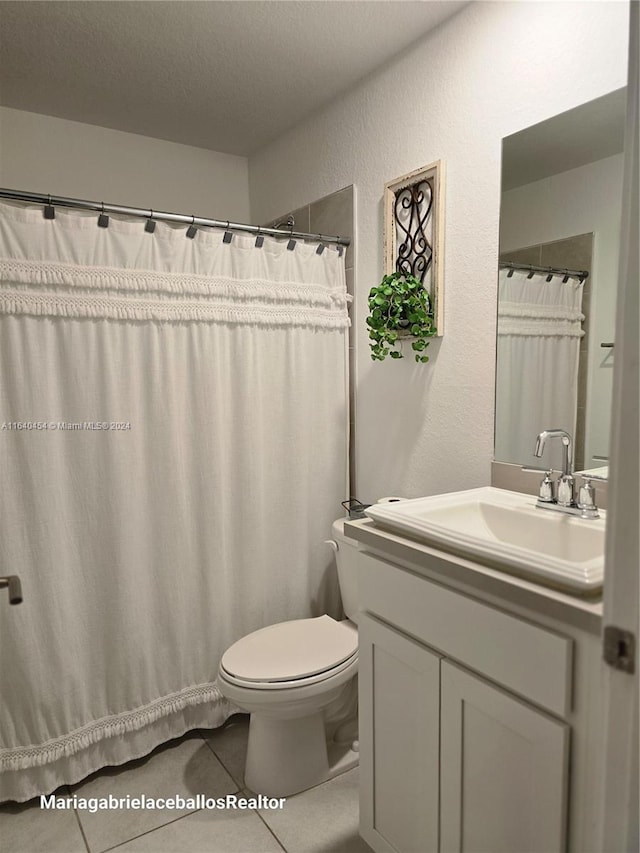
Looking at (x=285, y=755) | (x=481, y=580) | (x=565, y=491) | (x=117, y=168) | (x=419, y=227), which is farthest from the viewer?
(x=117, y=168)

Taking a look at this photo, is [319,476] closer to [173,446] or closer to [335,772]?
[173,446]

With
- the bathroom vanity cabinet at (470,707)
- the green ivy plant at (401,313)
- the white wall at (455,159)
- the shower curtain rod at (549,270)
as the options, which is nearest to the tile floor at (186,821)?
the bathroom vanity cabinet at (470,707)

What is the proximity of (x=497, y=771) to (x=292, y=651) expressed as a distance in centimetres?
86

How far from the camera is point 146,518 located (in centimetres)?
189

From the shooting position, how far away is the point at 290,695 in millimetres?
1619

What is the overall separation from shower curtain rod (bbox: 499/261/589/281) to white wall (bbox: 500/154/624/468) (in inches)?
1.4

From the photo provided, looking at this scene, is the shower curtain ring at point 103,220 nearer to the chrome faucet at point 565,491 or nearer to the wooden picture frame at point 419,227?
the wooden picture frame at point 419,227

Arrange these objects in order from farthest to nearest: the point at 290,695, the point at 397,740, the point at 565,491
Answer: the point at 290,695 < the point at 565,491 < the point at 397,740

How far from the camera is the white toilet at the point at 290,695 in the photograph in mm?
1637

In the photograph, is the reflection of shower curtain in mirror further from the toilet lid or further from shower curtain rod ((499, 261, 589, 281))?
the toilet lid

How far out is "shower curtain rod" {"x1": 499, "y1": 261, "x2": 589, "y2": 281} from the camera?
1455 mm

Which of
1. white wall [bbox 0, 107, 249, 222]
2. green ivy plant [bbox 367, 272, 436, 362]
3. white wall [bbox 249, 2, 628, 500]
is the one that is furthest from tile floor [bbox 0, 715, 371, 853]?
white wall [bbox 0, 107, 249, 222]

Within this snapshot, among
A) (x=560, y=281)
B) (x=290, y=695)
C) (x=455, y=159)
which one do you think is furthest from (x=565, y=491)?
(x=455, y=159)

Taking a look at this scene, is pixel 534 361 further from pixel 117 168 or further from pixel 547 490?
pixel 117 168
